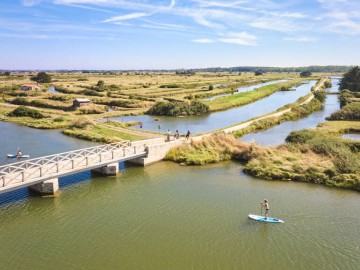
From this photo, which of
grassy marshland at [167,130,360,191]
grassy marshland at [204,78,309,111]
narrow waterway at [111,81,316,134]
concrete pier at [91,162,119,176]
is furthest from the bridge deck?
grassy marshland at [204,78,309,111]

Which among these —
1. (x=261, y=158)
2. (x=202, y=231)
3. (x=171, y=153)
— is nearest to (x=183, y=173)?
(x=171, y=153)

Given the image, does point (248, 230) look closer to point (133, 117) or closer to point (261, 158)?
point (261, 158)

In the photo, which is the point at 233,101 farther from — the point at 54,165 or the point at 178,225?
the point at 178,225

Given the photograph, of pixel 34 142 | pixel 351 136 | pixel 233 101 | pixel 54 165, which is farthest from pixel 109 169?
pixel 233 101

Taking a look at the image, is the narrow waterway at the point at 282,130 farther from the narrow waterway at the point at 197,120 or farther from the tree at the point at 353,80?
the tree at the point at 353,80

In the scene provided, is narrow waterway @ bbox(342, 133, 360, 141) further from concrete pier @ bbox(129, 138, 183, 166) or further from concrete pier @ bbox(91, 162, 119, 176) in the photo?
concrete pier @ bbox(91, 162, 119, 176)

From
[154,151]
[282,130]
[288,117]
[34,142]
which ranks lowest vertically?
[282,130]
